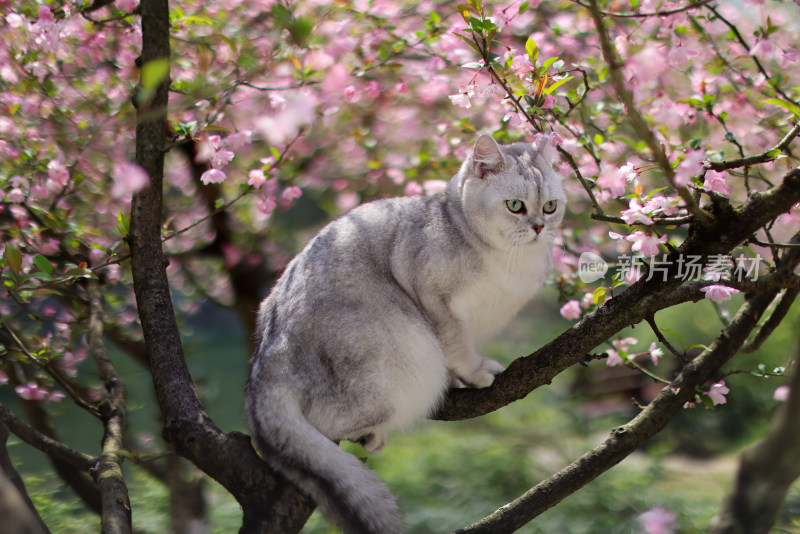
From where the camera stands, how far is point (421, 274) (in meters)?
2.39

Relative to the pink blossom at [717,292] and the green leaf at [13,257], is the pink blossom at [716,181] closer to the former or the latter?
the pink blossom at [717,292]

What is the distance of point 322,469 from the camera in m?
1.90

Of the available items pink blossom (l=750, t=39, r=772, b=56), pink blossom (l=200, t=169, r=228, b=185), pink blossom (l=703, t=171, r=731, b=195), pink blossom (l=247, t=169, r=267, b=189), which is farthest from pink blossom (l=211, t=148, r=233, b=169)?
pink blossom (l=750, t=39, r=772, b=56)

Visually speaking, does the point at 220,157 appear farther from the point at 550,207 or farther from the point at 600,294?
the point at 600,294

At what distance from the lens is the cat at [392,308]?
209cm

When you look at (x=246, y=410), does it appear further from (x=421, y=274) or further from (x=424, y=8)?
(x=424, y=8)

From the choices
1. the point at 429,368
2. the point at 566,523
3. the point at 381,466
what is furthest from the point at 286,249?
the point at 429,368

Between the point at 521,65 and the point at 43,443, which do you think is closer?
the point at 521,65

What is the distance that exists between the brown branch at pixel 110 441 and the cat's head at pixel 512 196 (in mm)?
1496

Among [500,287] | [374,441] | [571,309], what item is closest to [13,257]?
[374,441]

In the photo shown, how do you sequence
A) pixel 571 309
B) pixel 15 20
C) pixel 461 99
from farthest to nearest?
pixel 571 309 < pixel 15 20 < pixel 461 99

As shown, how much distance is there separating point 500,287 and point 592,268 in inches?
14.7

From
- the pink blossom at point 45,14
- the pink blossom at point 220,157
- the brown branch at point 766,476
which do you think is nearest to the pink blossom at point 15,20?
the pink blossom at point 45,14

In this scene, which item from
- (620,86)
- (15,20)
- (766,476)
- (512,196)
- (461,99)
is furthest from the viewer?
(15,20)
